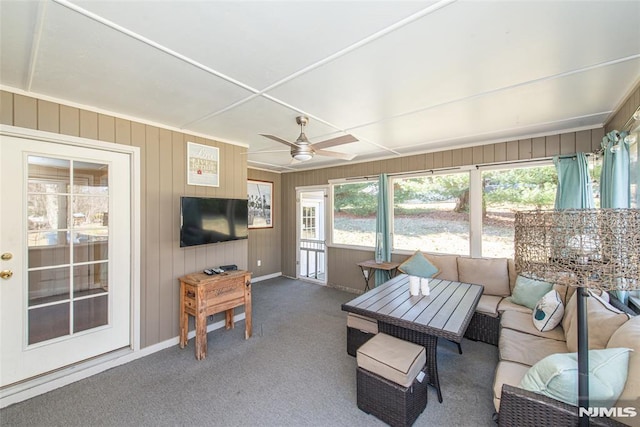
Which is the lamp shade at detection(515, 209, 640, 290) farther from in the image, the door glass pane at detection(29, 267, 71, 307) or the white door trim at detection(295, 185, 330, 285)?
the white door trim at detection(295, 185, 330, 285)

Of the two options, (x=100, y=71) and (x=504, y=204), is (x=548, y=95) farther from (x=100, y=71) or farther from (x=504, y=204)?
(x=100, y=71)

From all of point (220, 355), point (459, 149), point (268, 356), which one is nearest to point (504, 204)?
point (459, 149)

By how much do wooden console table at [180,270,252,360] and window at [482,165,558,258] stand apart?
3435mm

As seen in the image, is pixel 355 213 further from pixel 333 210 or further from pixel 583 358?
pixel 583 358

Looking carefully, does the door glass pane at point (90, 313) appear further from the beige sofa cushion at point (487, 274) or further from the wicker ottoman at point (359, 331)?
the beige sofa cushion at point (487, 274)

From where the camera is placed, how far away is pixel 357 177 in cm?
500

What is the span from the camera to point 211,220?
3154 mm

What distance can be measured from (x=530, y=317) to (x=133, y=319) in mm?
4144

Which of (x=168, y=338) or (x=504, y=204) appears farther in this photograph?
(x=504, y=204)

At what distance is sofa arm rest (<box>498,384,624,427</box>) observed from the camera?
132 centimetres

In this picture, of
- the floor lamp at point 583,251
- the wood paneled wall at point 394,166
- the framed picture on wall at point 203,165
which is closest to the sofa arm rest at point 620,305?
the floor lamp at point 583,251

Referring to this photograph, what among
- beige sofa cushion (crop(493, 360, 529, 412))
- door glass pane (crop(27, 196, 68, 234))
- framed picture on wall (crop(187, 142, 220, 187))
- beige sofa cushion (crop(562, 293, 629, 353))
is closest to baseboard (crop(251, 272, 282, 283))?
framed picture on wall (crop(187, 142, 220, 187))

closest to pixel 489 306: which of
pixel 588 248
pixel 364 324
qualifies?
pixel 364 324

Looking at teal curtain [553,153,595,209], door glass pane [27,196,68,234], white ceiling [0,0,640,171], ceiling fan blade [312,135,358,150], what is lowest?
door glass pane [27,196,68,234]
